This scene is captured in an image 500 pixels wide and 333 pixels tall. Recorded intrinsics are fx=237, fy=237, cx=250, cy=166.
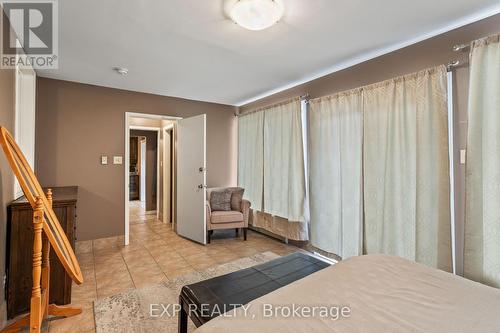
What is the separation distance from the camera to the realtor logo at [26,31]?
1784 millimetres

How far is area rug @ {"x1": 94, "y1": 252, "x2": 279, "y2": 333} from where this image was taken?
1.83 metres

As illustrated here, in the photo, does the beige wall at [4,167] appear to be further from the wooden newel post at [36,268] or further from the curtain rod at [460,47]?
the curtain rod at [460,47]

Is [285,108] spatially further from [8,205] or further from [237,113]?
[8,205]

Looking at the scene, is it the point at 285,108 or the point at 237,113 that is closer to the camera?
the point at 285,108

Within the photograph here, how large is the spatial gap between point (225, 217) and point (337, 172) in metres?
1.90

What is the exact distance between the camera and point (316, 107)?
10.5 ft

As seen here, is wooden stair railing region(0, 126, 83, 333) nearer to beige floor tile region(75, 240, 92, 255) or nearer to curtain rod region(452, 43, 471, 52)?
beige floor tile region(75, 240, 92, 255)

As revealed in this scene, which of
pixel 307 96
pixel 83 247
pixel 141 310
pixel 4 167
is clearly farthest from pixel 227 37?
pixel 83 247

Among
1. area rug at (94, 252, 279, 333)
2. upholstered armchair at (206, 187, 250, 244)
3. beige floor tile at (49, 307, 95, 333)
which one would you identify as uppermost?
upholstered armchair at (206, 187, 250, 244)

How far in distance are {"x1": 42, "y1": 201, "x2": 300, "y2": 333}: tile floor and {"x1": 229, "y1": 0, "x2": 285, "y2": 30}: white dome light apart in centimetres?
264

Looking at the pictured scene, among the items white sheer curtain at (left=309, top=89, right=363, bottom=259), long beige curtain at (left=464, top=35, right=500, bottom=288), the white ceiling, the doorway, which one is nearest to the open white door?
the doorway

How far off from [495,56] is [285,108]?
90.5 inches

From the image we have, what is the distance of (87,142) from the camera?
11.5 feet

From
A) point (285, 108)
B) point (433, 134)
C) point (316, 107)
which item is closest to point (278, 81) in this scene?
point (285, 108)
